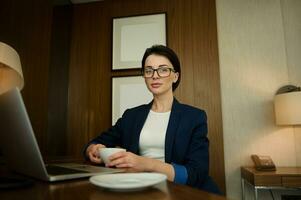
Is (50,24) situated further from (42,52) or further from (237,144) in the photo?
(237,144)

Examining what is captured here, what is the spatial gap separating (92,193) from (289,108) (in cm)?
185

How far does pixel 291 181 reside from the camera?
1690 millimetres

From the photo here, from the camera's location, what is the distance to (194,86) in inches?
93.1

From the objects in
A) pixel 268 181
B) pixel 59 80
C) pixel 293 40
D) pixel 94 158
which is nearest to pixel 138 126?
pixel 94 158

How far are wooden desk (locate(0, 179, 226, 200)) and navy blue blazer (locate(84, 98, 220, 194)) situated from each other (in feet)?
1.29

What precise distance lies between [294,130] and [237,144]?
20.5 inches

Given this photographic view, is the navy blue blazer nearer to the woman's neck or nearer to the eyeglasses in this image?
the woman's neck

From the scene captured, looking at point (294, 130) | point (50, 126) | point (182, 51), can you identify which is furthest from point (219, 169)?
point (50, 126)

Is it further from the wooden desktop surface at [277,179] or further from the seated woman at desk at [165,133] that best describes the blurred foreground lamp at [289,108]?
the seated woman at desk at [165,133]

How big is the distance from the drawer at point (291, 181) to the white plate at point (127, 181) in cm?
156

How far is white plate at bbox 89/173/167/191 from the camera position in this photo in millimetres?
428

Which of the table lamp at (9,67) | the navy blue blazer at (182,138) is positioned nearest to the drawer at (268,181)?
the navy blue blazer at (182,138)

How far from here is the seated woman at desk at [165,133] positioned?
94 cm

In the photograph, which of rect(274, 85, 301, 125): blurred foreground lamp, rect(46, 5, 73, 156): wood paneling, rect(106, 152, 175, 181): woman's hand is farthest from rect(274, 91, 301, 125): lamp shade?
rect(46, 5, 73, 156): wood paneling
